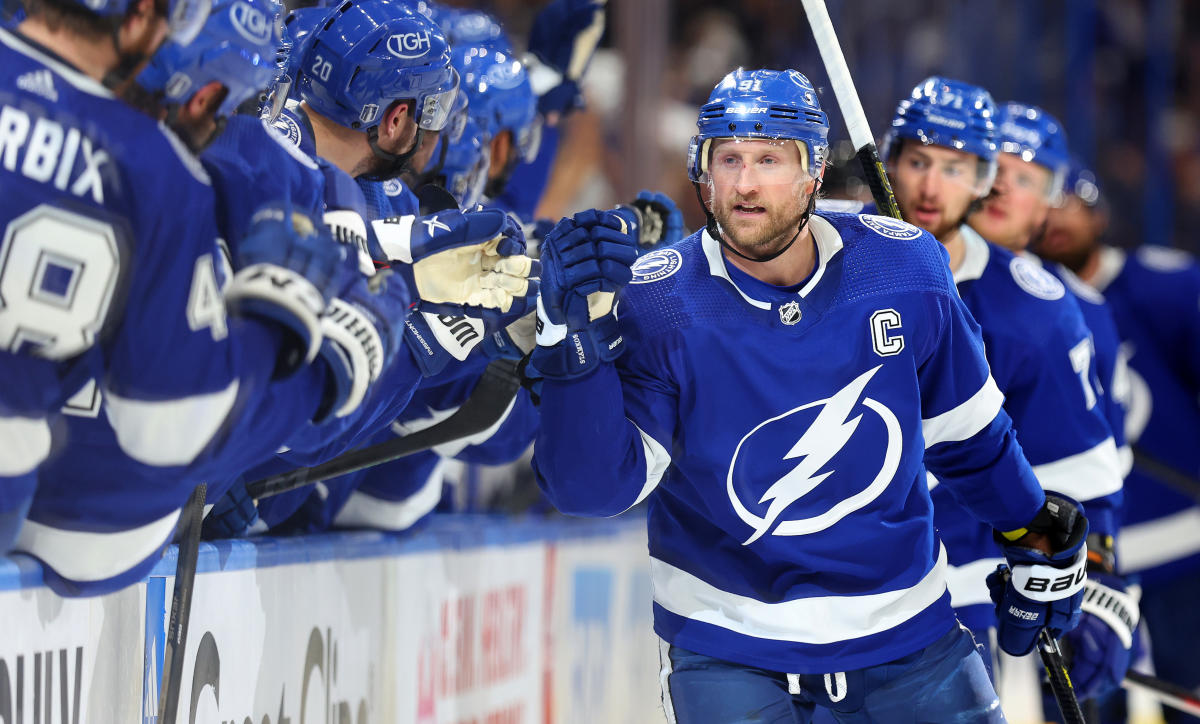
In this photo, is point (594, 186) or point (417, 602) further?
point (594, 186)

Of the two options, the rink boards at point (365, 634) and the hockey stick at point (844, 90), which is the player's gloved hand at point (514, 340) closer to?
the rink boards at point (365, 634)

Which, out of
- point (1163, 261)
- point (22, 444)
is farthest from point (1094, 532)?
point (22, 444)

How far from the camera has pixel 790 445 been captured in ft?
7.22

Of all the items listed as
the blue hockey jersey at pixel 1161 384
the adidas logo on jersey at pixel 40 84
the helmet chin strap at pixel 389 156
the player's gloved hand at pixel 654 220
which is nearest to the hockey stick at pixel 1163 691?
the blue hockey jersey at pixel 1161 384

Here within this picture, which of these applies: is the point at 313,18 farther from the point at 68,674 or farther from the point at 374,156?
the point at 68,674

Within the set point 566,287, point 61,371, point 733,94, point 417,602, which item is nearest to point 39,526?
point 61,371

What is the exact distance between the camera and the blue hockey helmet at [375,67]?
7.48 feet

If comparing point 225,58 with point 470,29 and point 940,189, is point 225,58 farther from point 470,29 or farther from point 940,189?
point 470,29

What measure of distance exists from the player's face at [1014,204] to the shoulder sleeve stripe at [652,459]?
1.57m

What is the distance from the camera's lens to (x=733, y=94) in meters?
2.25

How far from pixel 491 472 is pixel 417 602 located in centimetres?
129

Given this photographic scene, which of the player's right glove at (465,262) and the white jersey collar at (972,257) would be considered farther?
the white jersey collar at (972,257)

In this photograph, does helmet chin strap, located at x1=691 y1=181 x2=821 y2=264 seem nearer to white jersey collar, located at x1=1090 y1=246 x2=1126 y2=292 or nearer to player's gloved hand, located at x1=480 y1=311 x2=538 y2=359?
player's gloved hand, located at x1=480 y1=311 x2=538 y2=359

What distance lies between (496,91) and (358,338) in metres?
1.63
